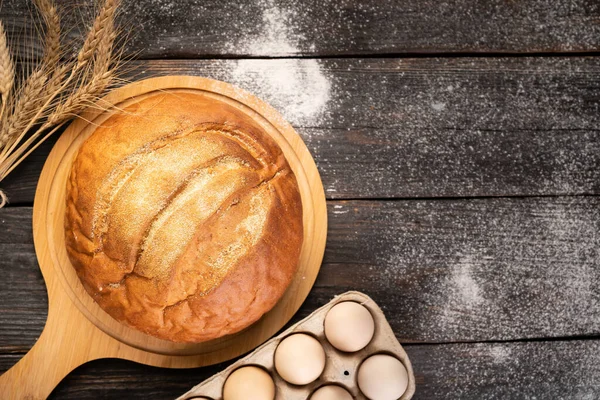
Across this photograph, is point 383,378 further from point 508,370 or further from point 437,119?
point 437,119

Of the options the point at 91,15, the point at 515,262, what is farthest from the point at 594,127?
the point at 91,15

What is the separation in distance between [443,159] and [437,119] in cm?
13

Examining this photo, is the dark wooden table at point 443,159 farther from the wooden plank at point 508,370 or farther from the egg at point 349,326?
the egg at point 349,326

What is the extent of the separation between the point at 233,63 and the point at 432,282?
901mm

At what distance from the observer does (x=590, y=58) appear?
167 cm

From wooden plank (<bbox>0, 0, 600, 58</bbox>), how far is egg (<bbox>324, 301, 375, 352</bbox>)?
78cm

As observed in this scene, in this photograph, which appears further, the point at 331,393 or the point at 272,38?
the point at 272,38

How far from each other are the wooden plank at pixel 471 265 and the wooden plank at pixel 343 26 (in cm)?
49

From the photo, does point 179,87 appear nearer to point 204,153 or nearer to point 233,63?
point 233,63

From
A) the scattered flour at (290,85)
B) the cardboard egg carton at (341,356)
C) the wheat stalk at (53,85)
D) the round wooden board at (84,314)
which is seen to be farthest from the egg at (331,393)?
the wheat stalk at (53,85)

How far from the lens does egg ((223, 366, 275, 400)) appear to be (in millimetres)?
1269

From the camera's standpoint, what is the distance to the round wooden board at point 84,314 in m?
1.41

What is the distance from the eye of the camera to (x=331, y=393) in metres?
1.31

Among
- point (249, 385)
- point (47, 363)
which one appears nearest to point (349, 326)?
point (249, 385)
